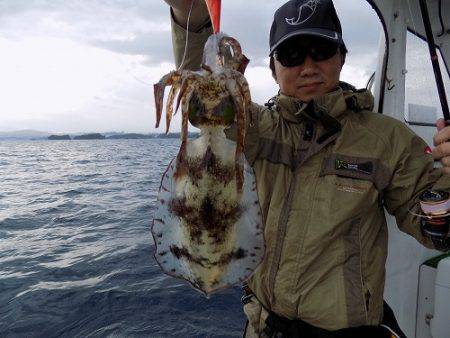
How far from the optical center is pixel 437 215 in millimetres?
2652

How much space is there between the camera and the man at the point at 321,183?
9.45 feet

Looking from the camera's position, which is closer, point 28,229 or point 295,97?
point 295,97

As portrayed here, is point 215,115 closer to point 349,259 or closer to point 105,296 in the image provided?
point 349,259

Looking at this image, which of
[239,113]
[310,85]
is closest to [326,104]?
[310,85]

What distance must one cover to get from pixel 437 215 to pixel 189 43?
7.96 feet

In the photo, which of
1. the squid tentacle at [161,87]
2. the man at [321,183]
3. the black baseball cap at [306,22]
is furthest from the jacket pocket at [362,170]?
the squid tentacle at [161,87]

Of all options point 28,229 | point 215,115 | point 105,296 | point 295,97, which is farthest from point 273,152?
point 28,229

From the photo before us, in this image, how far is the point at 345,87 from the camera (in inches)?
135

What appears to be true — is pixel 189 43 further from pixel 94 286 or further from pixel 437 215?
pixel 94 286

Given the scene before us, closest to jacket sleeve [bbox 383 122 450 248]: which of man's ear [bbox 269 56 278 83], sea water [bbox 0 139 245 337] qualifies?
man's ear [bbox 269 56 278 83]

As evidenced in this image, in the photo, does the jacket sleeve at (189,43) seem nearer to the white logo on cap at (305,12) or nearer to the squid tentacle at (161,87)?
the white logo on cap at (305,12)

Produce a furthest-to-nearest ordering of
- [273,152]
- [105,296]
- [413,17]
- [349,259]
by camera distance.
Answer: [105,296], [413,17], [273,152], [349,259]

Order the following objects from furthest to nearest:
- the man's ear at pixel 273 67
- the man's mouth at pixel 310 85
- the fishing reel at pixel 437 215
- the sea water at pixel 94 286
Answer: the sea water at pixel 94 286 < the man's ear at pixel 273 67 < the man's mouth at pixel 310 85 < the fishing reel at pixel 437 215

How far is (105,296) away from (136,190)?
14148 mm
